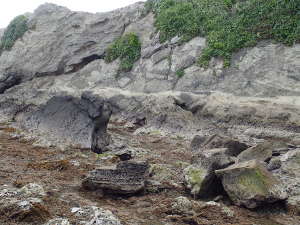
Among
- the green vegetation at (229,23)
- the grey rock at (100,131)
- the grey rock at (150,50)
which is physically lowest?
the grey rock at (100,131)

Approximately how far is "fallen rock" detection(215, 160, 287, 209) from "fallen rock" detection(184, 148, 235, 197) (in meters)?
0.59

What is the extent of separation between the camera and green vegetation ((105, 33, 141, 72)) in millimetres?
31503

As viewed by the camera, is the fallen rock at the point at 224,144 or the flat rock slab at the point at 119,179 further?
the fallen rock at the point at 224,144

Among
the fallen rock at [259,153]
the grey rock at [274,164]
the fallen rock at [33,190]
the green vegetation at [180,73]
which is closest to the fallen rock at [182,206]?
the fallen rock at [33,190]

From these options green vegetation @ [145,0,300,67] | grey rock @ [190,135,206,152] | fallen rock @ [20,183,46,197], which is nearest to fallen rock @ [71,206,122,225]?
fallen rock @ [20,183,46,197]

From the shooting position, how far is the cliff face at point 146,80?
840 inches

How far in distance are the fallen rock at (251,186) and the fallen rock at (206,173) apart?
0.59 m

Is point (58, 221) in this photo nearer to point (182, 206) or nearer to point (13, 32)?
point (182, 206)

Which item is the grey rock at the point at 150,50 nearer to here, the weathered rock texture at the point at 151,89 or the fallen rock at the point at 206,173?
the weathered rock texture at the point at 151,89

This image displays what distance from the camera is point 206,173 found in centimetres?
1215

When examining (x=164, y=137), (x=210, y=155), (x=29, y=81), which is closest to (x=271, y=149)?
(x=210, y=155)

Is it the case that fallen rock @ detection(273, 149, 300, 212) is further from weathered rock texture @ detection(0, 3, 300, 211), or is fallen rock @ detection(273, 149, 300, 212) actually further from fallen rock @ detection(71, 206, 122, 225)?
fallen rock @ detection(71, 206, 122, 225)

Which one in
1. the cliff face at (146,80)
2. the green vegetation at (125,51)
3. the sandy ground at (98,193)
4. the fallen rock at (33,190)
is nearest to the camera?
the sandy ground at (98,193)

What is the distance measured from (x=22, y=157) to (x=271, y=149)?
10.3 m
